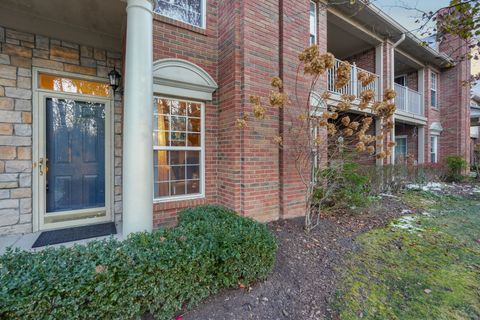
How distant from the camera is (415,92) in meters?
10.5

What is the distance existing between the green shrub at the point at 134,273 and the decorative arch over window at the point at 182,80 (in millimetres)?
2615

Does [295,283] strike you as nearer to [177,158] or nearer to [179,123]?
[177,158]

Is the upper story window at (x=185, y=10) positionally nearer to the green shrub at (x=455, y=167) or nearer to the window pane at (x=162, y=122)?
the window pane at (x=162, y=122)

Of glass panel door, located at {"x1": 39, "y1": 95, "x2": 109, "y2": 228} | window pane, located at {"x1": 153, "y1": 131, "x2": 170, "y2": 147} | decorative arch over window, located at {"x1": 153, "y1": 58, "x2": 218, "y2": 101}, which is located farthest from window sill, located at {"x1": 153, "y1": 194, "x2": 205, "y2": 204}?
decorative arch over window, located at {"x1": 153, "y1": 58, "x2": 218, "y2": 101}

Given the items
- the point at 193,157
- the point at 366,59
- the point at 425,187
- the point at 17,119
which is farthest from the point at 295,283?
the point at 366,59

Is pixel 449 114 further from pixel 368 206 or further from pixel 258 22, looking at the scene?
pixel 258 22

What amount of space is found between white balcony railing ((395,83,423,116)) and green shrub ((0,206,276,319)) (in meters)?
10.2

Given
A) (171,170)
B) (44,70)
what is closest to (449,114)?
(171,170)

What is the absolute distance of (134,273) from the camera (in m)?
1.83

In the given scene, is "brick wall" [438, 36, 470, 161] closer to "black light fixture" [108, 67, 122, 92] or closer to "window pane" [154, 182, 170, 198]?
"window pane" [154, 182, 170, 198]

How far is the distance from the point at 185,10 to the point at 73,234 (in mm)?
4616

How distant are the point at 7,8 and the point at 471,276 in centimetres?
767

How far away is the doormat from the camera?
11.2 feet

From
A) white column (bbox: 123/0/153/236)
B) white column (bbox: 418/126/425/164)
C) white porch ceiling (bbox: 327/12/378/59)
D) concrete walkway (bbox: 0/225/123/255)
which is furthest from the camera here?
white column (bbox: 418/126/425/164)
